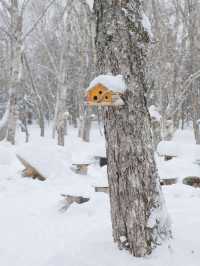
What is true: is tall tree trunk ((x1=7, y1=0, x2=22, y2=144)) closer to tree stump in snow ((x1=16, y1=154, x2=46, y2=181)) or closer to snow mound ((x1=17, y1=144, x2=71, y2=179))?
snow mound ((x1=17, y1=144, x2=71, y2=179))

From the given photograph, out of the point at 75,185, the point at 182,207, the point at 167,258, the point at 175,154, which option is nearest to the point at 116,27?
the point at 167,258

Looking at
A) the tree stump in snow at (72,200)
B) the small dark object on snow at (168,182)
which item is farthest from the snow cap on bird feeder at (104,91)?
the small dark object on snow at (168,182)

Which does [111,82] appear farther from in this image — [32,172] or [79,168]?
[79,168]

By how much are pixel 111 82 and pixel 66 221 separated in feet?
10.00

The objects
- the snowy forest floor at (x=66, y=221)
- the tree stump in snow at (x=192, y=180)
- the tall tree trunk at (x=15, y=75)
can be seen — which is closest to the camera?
the snowy forest floor at (x=66, y=221)

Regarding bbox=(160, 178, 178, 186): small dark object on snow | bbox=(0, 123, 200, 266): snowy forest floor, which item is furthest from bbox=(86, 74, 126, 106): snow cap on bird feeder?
bbox=(160, 178, 178, 186): small dark object on snow

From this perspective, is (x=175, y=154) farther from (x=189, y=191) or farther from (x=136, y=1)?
(x=136, y=1)

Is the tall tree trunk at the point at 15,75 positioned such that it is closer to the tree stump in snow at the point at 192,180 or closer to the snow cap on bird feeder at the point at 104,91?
the tree stump in snow at the point at 192,180

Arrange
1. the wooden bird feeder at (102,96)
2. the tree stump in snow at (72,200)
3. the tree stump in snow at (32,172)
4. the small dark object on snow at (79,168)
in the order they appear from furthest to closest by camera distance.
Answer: the small dark object on snow at (79,168), the tree stump in snow at (32,172), the tree stump in snow at (72,200), the wooden bird feeder at (102,96)

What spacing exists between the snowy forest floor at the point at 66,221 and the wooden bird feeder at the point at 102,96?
145 centimetres

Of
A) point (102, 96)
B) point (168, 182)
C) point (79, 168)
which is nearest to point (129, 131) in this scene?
point (102, 96)

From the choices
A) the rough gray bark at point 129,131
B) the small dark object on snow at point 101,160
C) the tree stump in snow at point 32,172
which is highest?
the rough gray bark at point 129,131

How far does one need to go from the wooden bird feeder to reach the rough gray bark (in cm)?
17

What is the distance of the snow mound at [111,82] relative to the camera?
351cm
